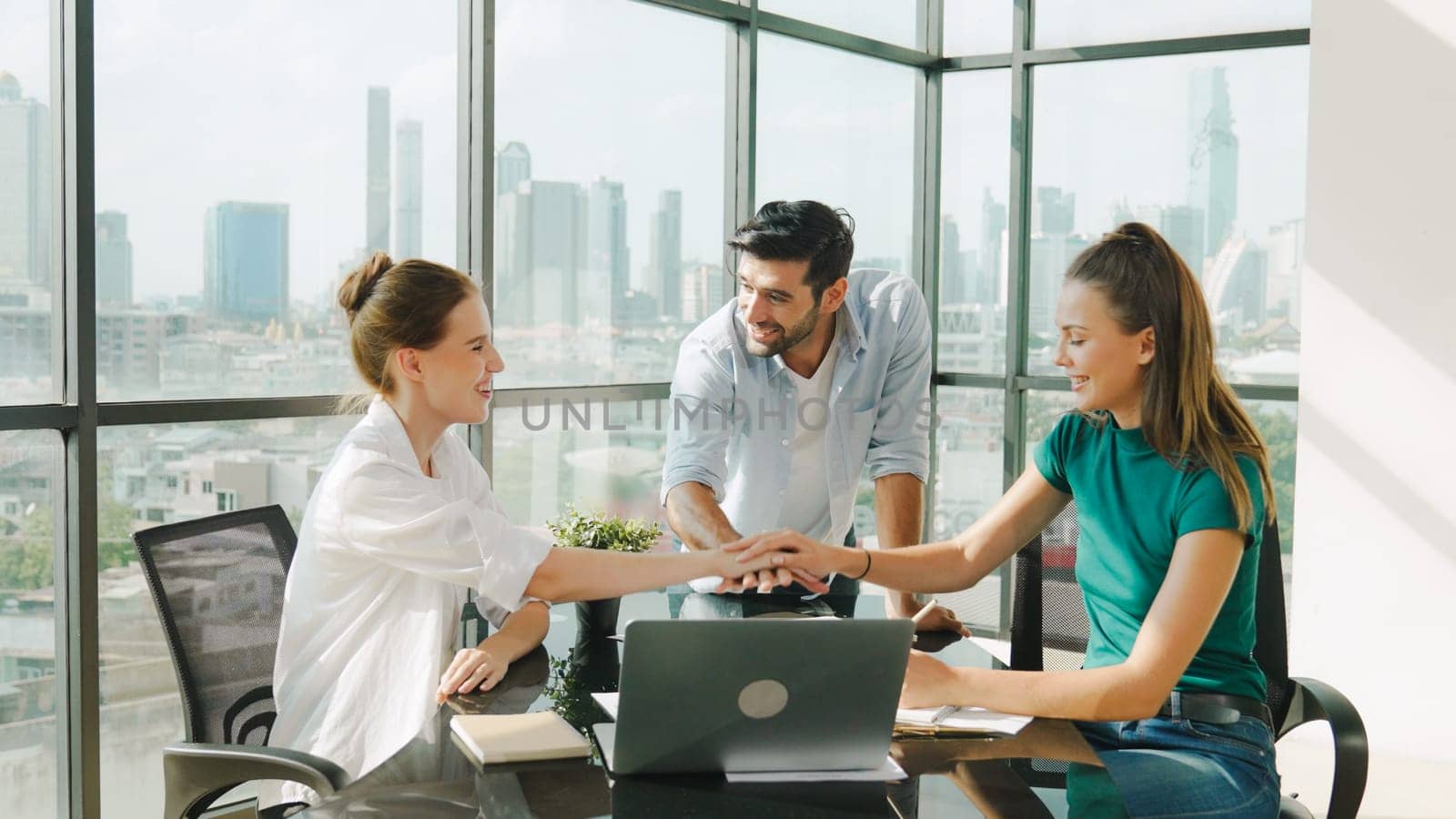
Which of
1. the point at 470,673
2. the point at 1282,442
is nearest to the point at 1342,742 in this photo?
the point at 470,673

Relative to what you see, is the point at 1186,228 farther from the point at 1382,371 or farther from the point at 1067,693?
the point at 1067,693

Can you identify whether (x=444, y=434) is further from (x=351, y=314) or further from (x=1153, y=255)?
(x=1153, y=255)

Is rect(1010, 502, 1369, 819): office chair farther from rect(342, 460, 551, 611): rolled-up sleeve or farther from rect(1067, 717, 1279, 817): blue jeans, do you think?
rect(342, 460, 551, 611): rolled-up sleeve

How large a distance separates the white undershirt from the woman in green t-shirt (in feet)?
3.65

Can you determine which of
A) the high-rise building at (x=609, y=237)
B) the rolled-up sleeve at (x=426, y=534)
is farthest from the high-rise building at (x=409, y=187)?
the rolled-up sleeve at (x=426, y=534)

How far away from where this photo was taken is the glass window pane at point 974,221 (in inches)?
→ 211

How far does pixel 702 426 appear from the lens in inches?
121

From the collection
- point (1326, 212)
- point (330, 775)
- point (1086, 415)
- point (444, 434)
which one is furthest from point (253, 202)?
point (1326, 212)

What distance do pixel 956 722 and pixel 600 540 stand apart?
0.74 metres

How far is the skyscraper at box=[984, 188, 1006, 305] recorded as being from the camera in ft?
17.6

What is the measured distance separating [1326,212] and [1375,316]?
364mm

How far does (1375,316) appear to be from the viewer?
4020mm

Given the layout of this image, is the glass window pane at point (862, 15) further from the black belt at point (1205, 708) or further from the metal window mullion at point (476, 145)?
the black belt at point (1205, 708)

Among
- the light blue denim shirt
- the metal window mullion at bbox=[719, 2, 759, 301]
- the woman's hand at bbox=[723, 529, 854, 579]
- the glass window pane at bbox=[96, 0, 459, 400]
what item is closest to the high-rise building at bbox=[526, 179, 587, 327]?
the glass window pane at bbox=[96, 0, 459, 400]
